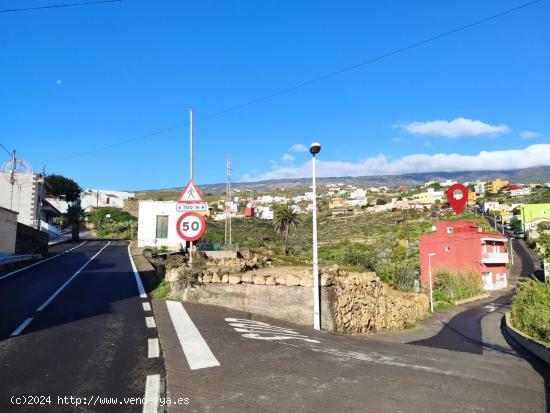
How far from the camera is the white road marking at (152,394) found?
4.53 meters

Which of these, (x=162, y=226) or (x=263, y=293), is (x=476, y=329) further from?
(x=162, y=226)

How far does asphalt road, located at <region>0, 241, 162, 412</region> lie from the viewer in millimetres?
4867

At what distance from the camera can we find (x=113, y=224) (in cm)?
7081

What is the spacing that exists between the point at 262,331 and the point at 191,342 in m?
2.02

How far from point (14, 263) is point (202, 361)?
70.6ft

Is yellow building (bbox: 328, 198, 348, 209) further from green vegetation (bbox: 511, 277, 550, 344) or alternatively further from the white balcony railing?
green vegetation (bbox: 511, 277, 550, 344)

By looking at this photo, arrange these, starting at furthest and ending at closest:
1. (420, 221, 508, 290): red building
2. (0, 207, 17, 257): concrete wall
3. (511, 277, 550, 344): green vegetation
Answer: (420, 221, 508, 290): red building → (0, 207, 17, 257): concrete wall → (511, 277, 550, 344): green vegetation

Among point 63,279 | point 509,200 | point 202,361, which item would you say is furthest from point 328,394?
point 509,200

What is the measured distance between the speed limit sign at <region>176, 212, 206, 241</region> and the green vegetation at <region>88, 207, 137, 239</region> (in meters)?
51.8

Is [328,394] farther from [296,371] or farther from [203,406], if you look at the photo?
[203,406]

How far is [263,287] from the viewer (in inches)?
448

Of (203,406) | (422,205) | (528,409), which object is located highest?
(422,205)

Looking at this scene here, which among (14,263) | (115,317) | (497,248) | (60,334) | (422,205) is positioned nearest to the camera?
(60,334)

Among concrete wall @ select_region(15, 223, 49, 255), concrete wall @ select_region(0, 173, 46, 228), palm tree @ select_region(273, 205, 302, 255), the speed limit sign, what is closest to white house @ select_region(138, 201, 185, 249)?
concrete wall @ select_region(15, 223, 49, 255)
